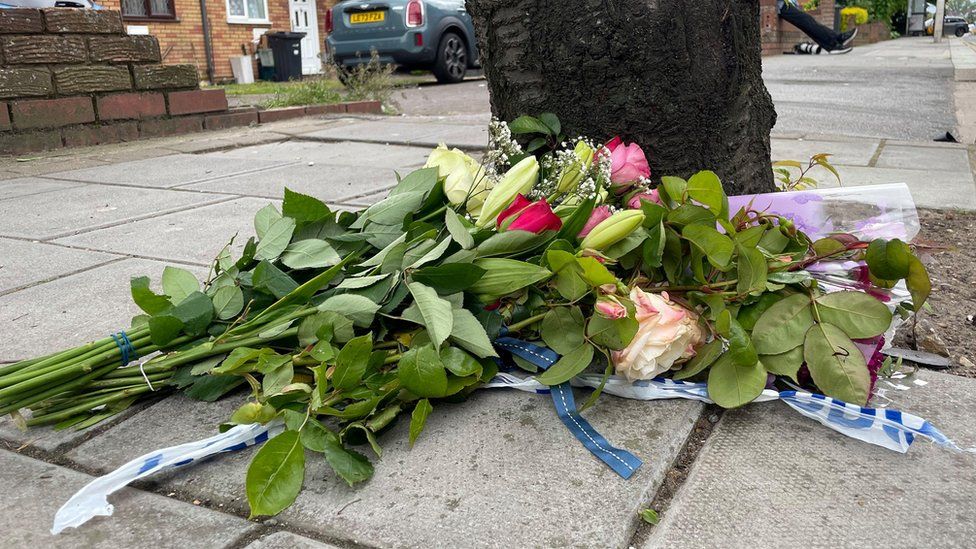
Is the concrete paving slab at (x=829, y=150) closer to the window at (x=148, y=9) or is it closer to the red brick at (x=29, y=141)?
the red brick at (x=29, y=141)

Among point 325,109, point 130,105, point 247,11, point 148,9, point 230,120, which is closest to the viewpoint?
point 130,105

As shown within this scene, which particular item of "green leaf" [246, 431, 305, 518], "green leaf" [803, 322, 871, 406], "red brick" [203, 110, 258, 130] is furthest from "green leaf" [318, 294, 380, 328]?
"red brick" [203, 110, 258, 130]

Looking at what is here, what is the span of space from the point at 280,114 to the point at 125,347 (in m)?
6.94

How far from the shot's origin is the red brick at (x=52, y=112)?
6.35m

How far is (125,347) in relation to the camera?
1.82 metres

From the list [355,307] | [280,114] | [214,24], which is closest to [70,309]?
[355,307]

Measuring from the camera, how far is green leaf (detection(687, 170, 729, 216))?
6.09 feet

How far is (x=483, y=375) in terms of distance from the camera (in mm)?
1800

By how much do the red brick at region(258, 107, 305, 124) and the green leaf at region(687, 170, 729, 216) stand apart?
7.02 m

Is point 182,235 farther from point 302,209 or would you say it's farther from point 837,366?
point 837,366

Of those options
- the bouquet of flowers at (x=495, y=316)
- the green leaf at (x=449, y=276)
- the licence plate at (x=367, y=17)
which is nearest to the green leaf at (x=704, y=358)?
the bouquet of flowers at (x=495, y=316)

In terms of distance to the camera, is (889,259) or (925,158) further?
(925,158)

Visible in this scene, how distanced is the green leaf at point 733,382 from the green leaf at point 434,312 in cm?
57

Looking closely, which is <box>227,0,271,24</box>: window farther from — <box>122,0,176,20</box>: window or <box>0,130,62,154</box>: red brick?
<box>0,130,62,154</box>: red brick
